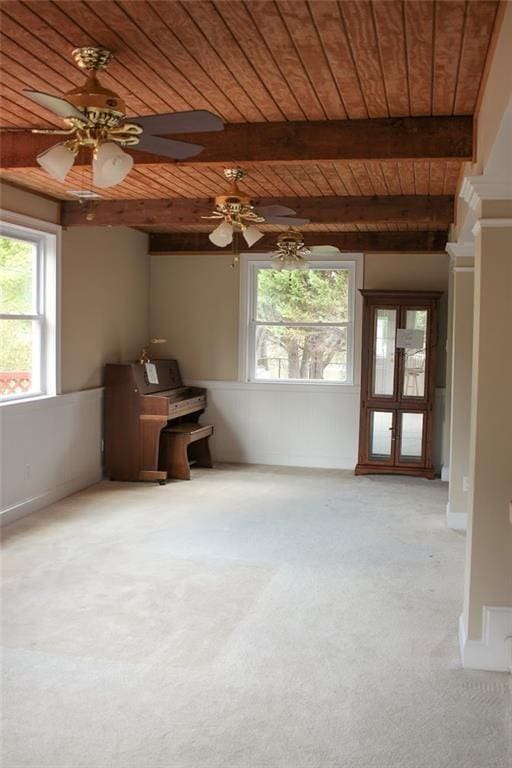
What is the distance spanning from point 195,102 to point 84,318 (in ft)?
11.9

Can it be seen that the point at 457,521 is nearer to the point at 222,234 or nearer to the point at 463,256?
the point at 463,256

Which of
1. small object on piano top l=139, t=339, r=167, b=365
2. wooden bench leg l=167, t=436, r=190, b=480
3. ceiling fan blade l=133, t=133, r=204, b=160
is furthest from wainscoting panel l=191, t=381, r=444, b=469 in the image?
ceiling fan blade l=133, t=133, r=204, b=160

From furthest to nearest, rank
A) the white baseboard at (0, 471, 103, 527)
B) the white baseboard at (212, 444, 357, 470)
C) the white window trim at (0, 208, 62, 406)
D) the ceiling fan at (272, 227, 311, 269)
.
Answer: the white baseboard at (212, 444, 357, 470) < the ceiling fan at (272, 227, 311, 269) < the white window trim at (0, 208, 62, 406) < the white baseboard at (0, 471, 103, 527)

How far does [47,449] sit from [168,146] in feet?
12.1

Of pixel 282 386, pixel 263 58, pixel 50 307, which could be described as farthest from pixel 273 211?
pixel 282 386

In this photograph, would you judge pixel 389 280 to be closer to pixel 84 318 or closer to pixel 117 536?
pixel 84 318

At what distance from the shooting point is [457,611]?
404 centimetres

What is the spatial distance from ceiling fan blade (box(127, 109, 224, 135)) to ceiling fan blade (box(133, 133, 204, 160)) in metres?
0.16

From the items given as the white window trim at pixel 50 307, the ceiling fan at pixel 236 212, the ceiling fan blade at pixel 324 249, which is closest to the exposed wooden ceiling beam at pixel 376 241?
the ceiling fan blade at pixel 324 249

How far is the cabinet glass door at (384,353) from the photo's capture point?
25.2ft

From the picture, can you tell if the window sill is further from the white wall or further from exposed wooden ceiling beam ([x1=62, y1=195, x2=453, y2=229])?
exposed wooden ceiling beam ([x1=62, y1=195, x2=453, y2=229])

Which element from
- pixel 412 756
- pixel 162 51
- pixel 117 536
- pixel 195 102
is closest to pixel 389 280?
pixel 117 536

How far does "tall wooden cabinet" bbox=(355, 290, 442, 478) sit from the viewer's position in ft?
25.0

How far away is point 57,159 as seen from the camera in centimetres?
300
